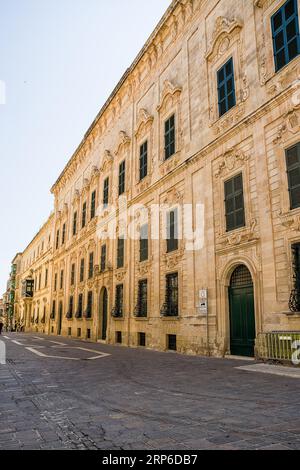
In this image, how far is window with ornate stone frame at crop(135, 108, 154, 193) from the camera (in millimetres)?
19219

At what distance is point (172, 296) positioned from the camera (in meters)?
16.1

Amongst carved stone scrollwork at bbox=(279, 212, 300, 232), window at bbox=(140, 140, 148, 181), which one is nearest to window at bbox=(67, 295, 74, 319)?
window at bbox=(140, 140, 148, 181)

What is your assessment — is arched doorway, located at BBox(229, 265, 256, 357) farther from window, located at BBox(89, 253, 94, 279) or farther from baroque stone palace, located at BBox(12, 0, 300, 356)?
window, located at BBox(89, 253, 94, 279)

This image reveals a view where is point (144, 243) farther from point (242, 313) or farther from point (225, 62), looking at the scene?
point (225, 62)

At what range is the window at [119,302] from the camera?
20781 mm

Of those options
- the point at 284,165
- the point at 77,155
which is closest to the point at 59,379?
the point at 284,165

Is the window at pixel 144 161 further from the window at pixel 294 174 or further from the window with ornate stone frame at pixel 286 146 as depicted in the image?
the window at pixel 294 174

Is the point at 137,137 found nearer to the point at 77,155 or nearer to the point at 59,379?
the point at 77,155

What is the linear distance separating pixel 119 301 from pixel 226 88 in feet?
40.8

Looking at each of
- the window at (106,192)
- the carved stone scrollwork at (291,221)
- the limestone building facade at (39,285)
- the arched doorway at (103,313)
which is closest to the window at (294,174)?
the carved stone scrollwork at (291,221)

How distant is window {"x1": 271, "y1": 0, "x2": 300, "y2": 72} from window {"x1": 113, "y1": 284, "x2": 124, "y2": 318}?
13715mm

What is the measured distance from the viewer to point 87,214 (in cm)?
2928

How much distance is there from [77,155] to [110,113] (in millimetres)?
8275

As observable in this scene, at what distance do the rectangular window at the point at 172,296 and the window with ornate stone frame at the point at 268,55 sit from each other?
26.5 feet
